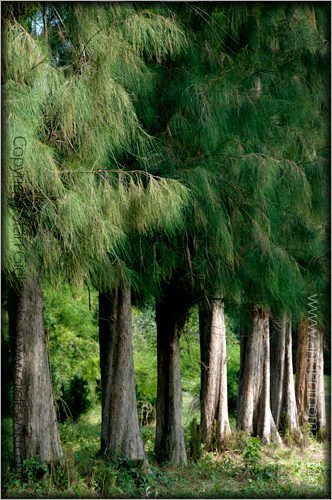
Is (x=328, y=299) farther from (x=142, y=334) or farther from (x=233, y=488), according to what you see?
(x=142, y=334)

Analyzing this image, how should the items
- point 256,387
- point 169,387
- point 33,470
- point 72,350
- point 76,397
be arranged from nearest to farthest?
point 33,470, point 169,387, point 256,387, point 72,350, point 76,397

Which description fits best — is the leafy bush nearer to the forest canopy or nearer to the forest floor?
the forest floor

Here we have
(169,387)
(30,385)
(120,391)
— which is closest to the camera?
(30,385)

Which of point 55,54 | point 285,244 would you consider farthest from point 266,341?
point 55,54

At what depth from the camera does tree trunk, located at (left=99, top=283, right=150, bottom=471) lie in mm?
6234

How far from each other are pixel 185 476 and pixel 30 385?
9.68 ft

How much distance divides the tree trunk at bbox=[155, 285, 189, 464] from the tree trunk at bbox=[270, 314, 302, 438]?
4038mm

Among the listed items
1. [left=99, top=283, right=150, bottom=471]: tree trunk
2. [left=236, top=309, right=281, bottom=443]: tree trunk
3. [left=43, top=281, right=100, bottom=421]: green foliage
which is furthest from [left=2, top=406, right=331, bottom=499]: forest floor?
[left=43, top=281, right=100, bottom=421]: green foliage

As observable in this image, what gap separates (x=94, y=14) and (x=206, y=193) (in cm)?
185

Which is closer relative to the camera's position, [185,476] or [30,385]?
[30,385]

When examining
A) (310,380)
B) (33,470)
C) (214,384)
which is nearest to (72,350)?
Result: (214,384)

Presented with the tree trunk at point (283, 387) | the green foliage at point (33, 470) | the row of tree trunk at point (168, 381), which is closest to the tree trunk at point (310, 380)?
the row of tree trunk at point (168, 381)

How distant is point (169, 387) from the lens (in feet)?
24.2

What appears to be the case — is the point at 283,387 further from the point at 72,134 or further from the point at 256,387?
the point at 72,134
